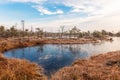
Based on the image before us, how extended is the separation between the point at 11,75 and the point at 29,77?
2.53 metres

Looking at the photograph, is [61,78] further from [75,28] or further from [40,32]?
[75,28]

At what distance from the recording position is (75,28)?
174875mm

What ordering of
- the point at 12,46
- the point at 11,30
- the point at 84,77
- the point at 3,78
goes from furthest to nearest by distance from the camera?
the point at 11,30, the point at 12,46, the point at 84,77, the point at 3,78

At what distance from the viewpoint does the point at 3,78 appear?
14.0 meters

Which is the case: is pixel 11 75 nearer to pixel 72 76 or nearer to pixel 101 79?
pixel 72 76

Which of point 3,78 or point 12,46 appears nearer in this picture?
point 3,78

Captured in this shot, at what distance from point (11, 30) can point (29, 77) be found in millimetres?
103621

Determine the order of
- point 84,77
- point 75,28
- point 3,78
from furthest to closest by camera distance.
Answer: point 75,28
point 84,77
point 3,78

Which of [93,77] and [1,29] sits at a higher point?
[1,29]

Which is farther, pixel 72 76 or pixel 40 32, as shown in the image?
pixel 40 32

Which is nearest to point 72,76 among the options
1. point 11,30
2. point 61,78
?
point 61,78

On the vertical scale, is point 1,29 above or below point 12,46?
above

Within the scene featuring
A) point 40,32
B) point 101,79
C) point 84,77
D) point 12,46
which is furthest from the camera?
point 40,32

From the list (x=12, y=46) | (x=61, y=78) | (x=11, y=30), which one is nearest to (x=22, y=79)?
(x=61, y=78)
